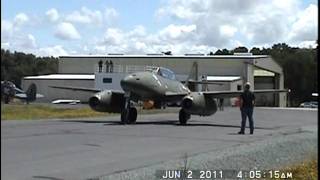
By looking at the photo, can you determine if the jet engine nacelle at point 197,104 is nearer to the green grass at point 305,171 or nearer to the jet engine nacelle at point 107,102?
the jet engine nacelle at point 107,102

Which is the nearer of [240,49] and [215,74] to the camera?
[215,74]

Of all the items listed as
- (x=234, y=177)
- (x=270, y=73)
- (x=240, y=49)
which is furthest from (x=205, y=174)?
(x=240, y=49)

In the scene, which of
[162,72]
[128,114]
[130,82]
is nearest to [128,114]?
[128,114]

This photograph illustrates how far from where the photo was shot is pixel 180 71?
10381 cm

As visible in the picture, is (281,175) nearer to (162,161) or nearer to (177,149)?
(162,161)

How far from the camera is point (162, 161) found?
11820 millimetres

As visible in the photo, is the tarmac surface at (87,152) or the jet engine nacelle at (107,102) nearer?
the tarmac surface at (87,152)

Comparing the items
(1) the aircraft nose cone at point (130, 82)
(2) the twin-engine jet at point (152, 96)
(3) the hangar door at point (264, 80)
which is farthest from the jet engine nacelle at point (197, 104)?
(3) the hangar door at point (264, 80)

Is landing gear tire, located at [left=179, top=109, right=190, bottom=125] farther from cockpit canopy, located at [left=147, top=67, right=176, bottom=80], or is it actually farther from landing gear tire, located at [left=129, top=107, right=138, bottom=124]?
cockpit canopy, located at [left=147, top=67, right=176, bottom=80]

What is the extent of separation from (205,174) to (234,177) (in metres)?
0.50

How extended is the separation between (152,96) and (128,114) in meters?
1.68

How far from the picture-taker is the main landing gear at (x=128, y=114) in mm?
27684

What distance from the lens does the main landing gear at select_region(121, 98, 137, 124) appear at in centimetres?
2768

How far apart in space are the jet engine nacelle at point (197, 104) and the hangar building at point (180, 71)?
64617mm
